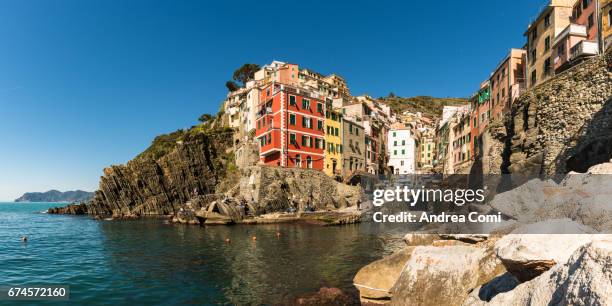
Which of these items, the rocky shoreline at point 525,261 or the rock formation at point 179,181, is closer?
the rocky shoreline at point 525,261

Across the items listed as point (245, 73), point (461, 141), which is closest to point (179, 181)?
A: point (245, 73)

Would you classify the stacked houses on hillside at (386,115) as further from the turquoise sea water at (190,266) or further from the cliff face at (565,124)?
the turquoise sea water at (190,266)

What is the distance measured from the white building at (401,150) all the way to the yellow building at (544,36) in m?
53.2

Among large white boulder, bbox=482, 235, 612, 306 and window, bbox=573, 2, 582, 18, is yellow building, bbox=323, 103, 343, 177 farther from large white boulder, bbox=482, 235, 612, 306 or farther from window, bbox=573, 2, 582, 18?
large white boulder, bbox=482, 235, 612, 306

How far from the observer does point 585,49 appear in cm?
3005

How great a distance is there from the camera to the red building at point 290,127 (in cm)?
5931

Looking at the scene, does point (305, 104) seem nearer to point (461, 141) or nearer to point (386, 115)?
point (461, 141)

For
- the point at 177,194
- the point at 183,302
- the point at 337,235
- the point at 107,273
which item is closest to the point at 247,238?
the point at 337,235

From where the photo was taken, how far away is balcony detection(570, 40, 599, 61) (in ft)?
98.3

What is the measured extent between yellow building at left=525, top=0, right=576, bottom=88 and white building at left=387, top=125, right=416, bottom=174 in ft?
175

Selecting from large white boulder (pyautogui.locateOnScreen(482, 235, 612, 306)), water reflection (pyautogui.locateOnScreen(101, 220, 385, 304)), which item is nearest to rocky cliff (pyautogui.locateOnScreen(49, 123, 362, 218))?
water reflection (pyautogui.locateOnScreen(101, 220, 385, 304))

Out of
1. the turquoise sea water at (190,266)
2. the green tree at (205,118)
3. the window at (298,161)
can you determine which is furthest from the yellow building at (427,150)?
the turquoise sea water at (190,266)

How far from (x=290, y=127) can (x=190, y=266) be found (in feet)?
133

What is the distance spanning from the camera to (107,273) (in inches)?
796
